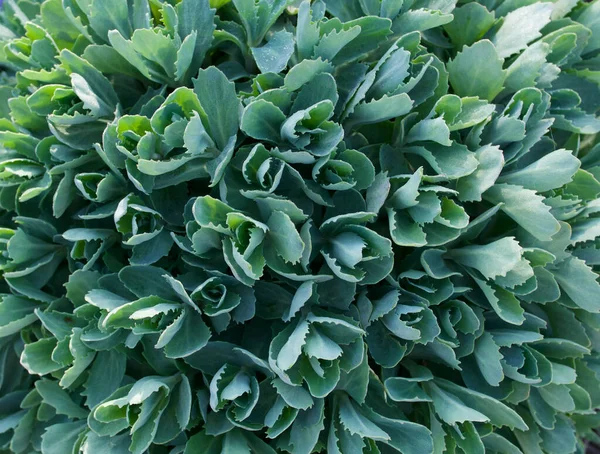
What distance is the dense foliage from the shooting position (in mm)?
1020

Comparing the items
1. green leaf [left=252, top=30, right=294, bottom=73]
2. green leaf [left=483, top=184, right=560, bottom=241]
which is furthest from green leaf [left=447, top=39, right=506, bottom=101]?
green leaf [left=252, top=30, right=294, bottom=73]

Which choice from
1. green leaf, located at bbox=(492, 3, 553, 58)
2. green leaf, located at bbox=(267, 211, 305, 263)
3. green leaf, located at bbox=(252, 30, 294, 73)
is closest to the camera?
green leaf, located at bbox=(267, 211, 305, 263)

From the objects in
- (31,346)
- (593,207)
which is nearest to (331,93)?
(593,207)

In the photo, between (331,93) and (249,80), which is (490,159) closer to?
(331,93)

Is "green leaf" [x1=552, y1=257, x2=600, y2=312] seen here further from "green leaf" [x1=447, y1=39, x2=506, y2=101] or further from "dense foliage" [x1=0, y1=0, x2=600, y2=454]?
"green leaf" [x1=447, y1=39, x2=506, y2=101]

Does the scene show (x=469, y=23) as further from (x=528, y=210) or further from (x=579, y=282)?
(x=579, y=282)

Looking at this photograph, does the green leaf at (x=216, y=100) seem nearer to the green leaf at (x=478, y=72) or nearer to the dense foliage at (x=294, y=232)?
the dense foliage at (x=294, y=232)

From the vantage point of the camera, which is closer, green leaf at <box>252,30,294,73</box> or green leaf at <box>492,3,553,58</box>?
green leaf at <box>252,30,294,73</box>

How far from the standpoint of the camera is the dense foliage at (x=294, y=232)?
102cm

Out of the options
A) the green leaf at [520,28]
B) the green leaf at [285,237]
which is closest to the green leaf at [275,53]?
the green leaf at [285,237]

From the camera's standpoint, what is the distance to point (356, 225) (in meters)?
1.01

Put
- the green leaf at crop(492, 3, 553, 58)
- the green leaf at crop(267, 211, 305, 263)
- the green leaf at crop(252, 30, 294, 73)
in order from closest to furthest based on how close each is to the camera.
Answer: the green leaf at crop(267, 211, 305, 263) → the green leaf at crop(252, 30, 294, 73) → the green leaf at crop(492, 3, 553, 58)

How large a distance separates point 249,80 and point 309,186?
285mm

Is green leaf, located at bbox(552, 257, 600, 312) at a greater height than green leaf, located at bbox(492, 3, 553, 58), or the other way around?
green leaf, located at bbox(492, 3, 553, 58)
